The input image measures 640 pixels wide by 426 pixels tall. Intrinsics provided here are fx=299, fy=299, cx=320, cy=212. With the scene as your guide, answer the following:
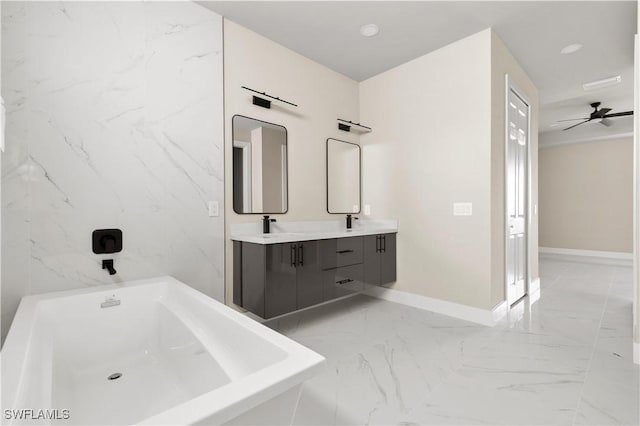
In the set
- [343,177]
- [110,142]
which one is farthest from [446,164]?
[110,142]

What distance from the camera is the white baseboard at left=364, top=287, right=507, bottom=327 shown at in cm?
271

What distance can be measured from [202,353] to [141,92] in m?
1.82

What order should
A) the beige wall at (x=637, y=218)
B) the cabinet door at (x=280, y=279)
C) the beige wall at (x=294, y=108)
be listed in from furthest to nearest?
the beige wall at (x=294, y=108), the cabinet door at (x=280, y=279), the beige wall at (x=637, y=218)

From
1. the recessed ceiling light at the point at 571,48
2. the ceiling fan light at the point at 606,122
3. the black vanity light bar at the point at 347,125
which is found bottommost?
the black vanity light bar at the point at 347,125

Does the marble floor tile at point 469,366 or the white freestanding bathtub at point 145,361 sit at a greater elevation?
the white freestanding bathtub at point 145,361

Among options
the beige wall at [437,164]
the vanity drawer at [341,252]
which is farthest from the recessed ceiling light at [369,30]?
the vanity drawer at [341,252]

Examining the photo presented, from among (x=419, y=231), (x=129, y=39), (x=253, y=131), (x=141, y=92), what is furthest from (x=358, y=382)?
(x=129, y=39)

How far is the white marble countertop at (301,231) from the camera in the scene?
240 cm

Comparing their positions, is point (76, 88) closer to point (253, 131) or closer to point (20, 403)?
point (253, 131)

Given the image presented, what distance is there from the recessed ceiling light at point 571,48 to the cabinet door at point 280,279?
3.38m

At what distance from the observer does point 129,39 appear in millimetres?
2057

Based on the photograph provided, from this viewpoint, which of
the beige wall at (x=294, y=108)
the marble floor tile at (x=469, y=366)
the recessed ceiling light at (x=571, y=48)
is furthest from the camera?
the recessed ceiling light at (x=571, y=48)

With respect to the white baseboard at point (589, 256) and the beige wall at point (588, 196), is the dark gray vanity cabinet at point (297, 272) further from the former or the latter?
the beige wall at point (588, 196)

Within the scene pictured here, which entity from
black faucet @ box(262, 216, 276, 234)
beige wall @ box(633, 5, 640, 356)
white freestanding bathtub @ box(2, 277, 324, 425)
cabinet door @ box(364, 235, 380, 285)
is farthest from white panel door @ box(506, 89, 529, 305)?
white freestanding bathtub @ box(2, 277, 324, 425)
